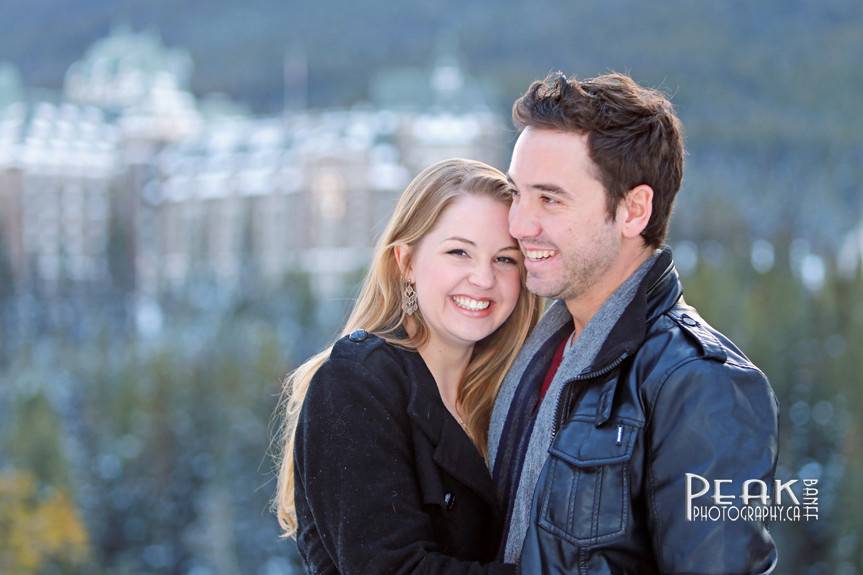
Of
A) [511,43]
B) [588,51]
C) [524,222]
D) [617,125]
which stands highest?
[511,43]

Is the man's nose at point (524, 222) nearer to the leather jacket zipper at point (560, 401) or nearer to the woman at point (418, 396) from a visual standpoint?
the woman at point (418, 396)

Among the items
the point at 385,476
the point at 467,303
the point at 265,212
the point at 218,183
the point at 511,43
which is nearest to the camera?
the point at 385,476

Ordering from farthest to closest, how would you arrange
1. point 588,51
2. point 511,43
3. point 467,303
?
point 511,43, point 588,51, point 467,303

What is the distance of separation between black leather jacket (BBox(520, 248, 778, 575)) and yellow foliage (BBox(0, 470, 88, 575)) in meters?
23.8

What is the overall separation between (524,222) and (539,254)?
→ 61 mm

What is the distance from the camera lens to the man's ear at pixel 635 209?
5.98 feet

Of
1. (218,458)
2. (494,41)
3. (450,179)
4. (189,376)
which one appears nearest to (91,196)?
(189,376)

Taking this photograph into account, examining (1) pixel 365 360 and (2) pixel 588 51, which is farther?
(2) pixel 588 51

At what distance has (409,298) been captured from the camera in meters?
2.06

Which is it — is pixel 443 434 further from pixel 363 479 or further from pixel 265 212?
pixel 265 212

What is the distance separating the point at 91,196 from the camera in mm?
38062

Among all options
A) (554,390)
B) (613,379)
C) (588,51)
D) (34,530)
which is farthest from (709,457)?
(588,51)

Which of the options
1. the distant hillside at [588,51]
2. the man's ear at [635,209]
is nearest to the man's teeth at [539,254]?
the man's ear at [635,209]

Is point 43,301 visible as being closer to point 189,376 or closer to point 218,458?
point 189,376
